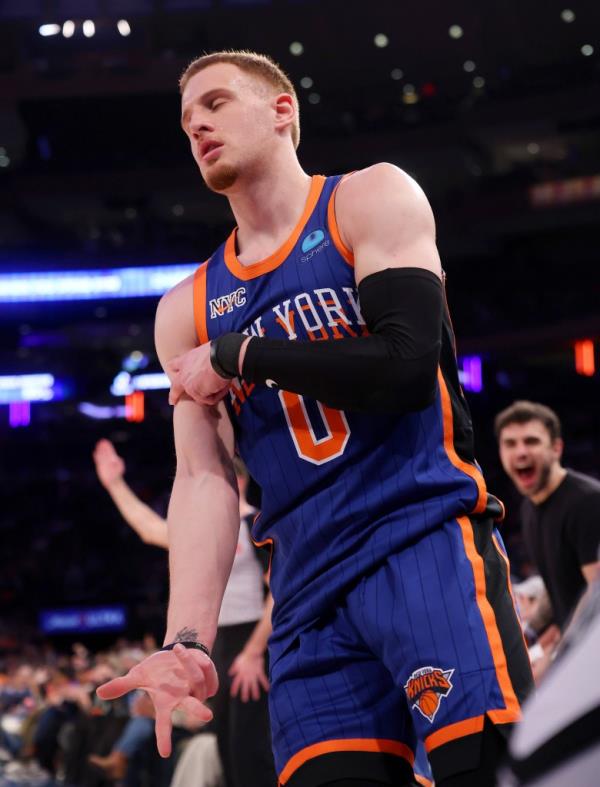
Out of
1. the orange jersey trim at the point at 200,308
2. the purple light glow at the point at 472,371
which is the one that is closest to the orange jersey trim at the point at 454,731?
the orange jersey trim at the point at 200,308

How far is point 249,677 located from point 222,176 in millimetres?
3147

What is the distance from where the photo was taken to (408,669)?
90.1 inches

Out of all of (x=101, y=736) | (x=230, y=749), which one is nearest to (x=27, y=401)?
(x=101, y=736)

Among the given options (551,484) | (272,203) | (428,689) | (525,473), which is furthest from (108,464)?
(428,689)

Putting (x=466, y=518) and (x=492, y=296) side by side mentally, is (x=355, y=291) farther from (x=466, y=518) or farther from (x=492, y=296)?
(x=492, y=296)

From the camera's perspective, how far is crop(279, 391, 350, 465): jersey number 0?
255 cm

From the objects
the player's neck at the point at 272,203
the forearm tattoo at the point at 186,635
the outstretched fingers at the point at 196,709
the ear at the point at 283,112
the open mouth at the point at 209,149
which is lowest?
the outstretched fingers at the point at 196,709

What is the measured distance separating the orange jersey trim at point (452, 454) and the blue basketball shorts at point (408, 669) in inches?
2.1

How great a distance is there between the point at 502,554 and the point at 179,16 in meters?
25.5

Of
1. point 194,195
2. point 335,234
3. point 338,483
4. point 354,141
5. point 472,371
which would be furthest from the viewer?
point 194,195

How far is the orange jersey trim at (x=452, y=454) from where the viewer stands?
2473 mm

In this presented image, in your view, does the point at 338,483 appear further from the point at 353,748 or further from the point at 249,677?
the point at 249,677

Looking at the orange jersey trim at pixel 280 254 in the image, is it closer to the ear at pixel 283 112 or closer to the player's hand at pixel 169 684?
the ear at pixel 283 112

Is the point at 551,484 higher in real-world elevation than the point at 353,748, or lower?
higher
